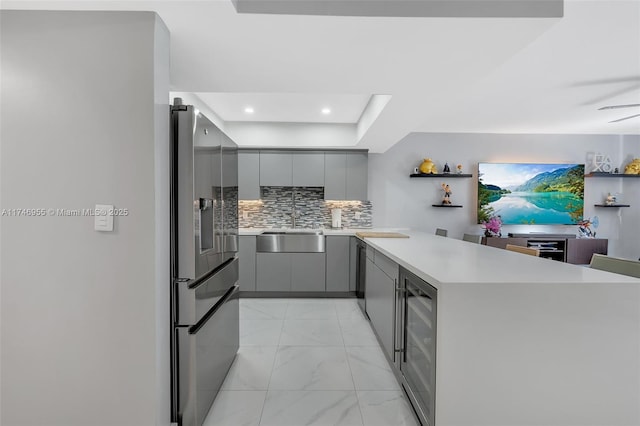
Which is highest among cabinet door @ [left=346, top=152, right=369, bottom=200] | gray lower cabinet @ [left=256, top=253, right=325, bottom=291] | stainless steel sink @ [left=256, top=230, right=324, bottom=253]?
cabinet door @ [left=346, top=152, right=369, bottom=200]

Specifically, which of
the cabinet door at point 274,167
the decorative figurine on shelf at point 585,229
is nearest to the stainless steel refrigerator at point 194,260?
the cabinet door at point 274,167

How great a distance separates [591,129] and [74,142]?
637 cm

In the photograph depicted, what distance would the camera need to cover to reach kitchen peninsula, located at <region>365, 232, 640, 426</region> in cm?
149

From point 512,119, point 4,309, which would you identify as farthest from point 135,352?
point 512,119

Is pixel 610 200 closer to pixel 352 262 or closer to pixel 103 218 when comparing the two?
pixel 352 262

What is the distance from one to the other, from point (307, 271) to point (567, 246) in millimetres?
4011

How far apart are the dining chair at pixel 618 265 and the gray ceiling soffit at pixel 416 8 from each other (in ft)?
4.91

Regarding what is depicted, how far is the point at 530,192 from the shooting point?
5059 mm

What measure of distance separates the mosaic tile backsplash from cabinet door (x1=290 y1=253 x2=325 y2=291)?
769 mm

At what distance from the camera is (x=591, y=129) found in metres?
4.82

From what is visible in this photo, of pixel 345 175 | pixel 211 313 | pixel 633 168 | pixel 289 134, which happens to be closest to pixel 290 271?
pixel 345 175

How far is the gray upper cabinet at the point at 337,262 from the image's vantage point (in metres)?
4.32

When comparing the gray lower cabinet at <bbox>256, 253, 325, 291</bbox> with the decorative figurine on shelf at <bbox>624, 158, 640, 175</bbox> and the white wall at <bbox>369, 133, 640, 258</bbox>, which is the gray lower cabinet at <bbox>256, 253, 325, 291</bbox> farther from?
the decorative figurine on shelf at <bbox>624, 158, 640, 175</bbox>

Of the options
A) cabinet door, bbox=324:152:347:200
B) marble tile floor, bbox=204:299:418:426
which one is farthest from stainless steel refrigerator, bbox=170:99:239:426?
cabinet door, bbox=324:152:347:200
